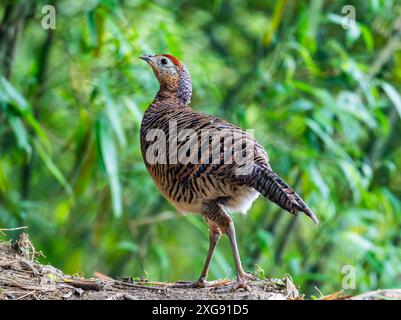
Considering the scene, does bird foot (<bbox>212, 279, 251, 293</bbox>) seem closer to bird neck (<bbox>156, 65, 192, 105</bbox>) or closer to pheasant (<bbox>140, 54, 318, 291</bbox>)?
pheasant (<bbox>140, 54, 318, 291</bbox>)

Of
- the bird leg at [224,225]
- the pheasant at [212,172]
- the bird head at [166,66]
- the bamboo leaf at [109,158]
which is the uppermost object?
the bird head at [166,66]

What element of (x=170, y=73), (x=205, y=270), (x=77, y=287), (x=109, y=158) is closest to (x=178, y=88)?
(x=170, y=73)

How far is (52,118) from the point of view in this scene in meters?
7.59

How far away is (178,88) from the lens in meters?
5.52

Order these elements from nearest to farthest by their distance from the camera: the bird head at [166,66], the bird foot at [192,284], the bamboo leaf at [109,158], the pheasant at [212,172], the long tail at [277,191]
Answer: the long tail at [277,191]
the pheasant at [212,172]
the bird foot at [192,284]
the bird head at [166,66]
the bamboo leaf at [109,158]

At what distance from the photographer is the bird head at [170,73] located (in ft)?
18.0

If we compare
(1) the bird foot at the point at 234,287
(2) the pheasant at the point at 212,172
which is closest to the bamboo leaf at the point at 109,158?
(2) the pheasant at the point at 212,172

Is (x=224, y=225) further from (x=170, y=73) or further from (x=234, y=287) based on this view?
(x=170, y=73)

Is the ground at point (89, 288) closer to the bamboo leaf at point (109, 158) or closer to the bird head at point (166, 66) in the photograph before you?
the bamboo leaf at point (109, 158)

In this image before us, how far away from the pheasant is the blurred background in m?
1.13

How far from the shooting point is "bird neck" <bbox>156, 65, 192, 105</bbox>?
5.50m

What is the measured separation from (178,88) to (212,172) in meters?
1.32

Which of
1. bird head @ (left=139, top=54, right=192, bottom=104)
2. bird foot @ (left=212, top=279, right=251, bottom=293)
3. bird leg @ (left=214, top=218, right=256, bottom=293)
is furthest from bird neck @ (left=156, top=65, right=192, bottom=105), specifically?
bird foot @ (left=212, top=279, right=251, bottom=293)

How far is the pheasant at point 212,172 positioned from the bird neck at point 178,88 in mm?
516
